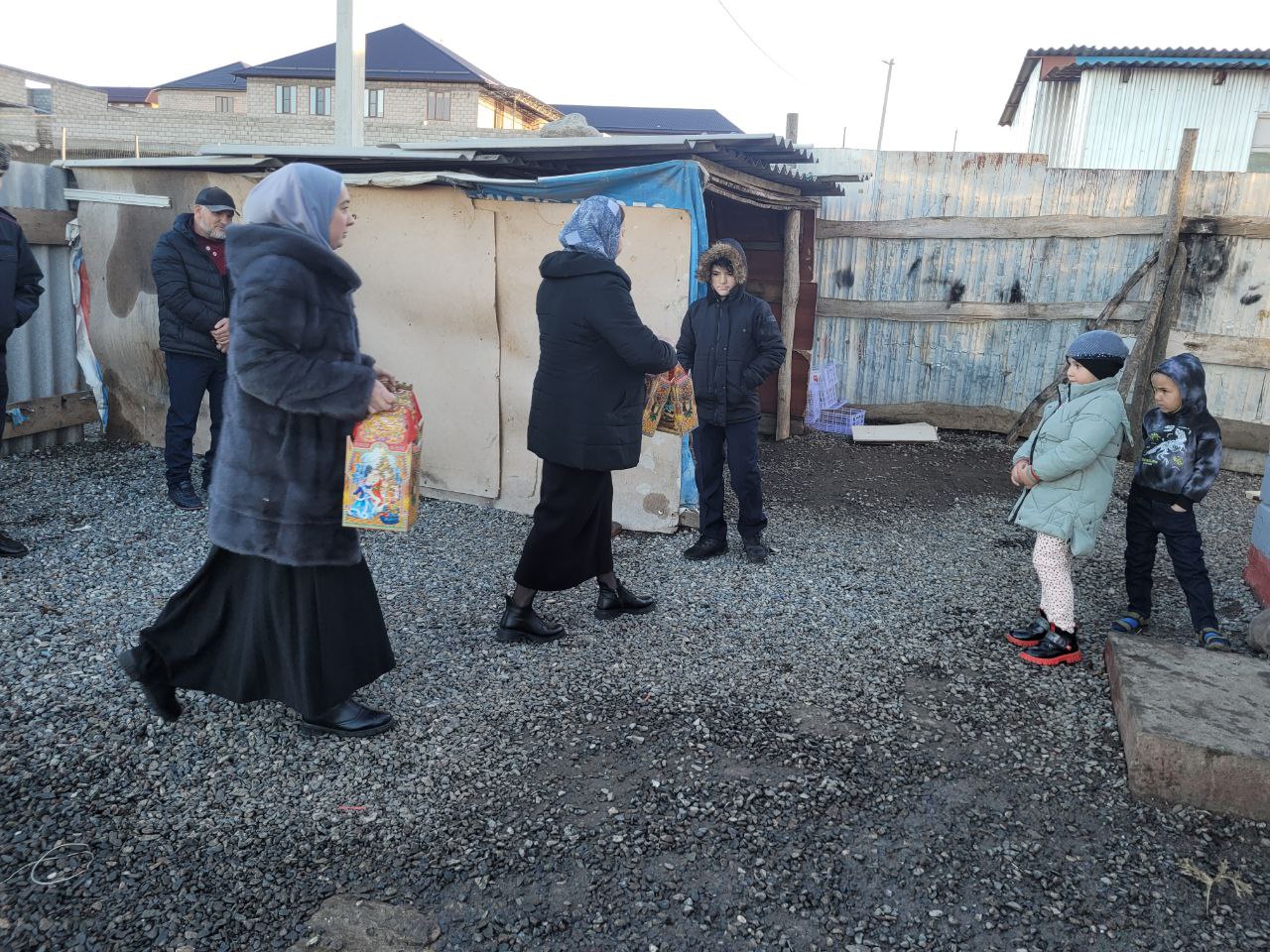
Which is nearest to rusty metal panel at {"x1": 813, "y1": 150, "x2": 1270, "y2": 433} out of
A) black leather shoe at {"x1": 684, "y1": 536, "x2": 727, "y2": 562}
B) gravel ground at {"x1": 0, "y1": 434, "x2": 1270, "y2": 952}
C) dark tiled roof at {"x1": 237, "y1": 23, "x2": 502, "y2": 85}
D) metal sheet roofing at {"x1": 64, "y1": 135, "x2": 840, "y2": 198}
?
metal sheet roofing at {"x1": 64, "y1": 135, "x2": 840, "y2": 198}

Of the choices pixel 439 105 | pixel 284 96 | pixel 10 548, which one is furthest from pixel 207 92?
pixel 10 548

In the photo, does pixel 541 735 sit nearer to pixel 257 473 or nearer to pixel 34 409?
pixel 257 473

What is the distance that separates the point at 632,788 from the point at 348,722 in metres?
1.02

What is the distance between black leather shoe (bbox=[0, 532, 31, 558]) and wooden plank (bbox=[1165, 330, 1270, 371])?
8.44 meters

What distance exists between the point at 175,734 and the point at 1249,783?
3.54 m

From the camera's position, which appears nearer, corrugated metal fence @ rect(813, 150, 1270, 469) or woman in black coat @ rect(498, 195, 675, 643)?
woman in black coat @ rect(498, 195, 675, 643)

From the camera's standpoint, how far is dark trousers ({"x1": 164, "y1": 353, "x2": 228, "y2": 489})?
5.77m

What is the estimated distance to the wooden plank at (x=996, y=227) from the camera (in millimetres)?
7922

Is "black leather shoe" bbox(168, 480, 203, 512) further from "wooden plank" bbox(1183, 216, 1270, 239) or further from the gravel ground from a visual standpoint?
"wooden plank" bbox(1183, 216, 1270, 239)

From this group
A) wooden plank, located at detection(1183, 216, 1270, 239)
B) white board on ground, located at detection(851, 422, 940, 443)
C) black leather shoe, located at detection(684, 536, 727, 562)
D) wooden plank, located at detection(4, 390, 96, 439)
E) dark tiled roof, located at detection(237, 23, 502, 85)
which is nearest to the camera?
black leather shoe, located at detection(684, 536, 727, 562)

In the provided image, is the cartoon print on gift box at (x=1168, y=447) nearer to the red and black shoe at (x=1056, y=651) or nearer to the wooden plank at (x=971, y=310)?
the red and black shoe at (x=1056, y=651)

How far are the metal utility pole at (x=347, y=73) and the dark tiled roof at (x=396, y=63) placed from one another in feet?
83.2

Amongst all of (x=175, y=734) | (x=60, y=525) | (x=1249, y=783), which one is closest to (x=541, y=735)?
(x=175, y=734)

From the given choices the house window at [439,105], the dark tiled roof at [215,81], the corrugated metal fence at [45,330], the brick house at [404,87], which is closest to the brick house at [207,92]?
the dark tiled roof at [215,81]
